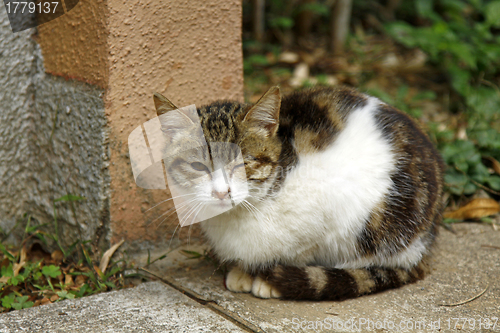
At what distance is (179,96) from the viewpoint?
2219mm

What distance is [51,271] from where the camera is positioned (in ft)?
6.88

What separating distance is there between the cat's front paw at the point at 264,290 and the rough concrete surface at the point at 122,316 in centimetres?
21

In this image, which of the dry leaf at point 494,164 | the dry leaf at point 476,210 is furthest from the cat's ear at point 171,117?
the dry leaf at point 494,164

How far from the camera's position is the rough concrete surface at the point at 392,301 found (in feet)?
5.49

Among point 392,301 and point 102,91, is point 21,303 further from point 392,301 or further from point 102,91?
point 392,301

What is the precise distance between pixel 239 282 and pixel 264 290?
13 cm

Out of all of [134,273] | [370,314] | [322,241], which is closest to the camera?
[370,314]

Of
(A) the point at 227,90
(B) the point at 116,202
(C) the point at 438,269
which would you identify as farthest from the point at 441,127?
(B) the point at 116,202

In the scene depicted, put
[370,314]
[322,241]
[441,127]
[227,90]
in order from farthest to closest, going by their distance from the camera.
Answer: [441,127], [227,90], [322,241], [370,314]

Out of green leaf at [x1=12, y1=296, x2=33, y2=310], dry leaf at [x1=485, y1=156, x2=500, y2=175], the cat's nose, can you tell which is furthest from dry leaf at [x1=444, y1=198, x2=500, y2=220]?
green leaf at [x1=12, y1=296, x2=33, y2=310]

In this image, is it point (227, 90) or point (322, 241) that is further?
point (227, 90)

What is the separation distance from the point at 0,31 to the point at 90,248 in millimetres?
1126

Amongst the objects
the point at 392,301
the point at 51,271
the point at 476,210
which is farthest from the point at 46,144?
the point at 476,210

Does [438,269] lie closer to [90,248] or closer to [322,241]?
[322,241]
